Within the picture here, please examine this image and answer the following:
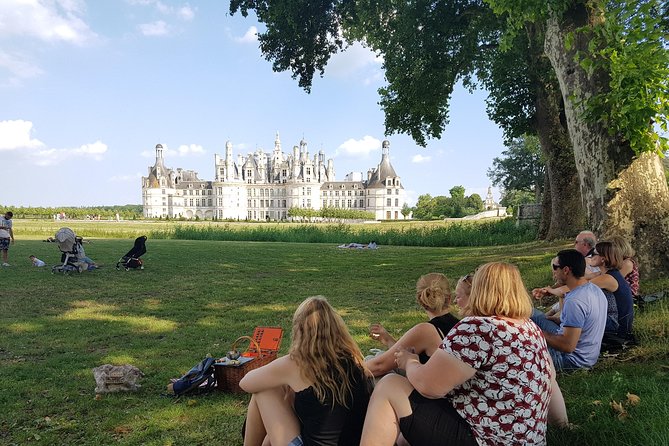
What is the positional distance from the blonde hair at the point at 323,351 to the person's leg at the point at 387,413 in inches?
7.7

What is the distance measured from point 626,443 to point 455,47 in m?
14.4

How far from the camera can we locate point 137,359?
18.7 feet

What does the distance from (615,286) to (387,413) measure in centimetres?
304

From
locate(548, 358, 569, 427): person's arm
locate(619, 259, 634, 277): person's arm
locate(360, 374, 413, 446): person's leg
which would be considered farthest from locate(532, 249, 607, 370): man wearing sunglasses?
locate(360, 374, 413, 446): person's leg

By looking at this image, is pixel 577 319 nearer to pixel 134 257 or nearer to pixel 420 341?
pixel 420 341

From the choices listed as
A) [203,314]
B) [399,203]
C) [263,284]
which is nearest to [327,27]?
[263,284]

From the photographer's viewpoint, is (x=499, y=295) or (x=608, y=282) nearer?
(x=499, y=295)

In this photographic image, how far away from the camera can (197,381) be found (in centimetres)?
461

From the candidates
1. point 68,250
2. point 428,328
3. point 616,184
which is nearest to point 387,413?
point 428,328

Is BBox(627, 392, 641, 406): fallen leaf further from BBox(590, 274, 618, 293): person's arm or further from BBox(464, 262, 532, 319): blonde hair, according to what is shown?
BBox(464, 262, 532, 319): blonde hair

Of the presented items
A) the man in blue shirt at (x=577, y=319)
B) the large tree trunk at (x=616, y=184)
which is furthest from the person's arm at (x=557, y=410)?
the large tree trunk at (x=616, y=184)

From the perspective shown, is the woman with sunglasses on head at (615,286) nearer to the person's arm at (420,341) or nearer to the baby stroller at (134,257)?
the person's arm at (420,341)

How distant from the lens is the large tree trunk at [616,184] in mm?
6805

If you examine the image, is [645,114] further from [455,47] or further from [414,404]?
[455,47]
